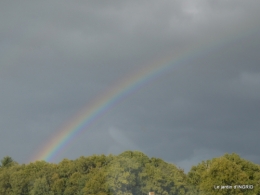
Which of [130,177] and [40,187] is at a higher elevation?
[130,177]

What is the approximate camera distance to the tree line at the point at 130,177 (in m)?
97.8

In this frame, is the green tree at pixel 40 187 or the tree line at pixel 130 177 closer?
the tree line at pixel 130 177

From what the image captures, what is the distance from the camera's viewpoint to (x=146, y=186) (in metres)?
101

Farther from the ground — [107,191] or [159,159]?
[159,159]

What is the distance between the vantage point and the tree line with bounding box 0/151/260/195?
97812 millimetres

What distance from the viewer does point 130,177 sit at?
329 feet

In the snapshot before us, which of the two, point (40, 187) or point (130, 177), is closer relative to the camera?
point (130, 177)

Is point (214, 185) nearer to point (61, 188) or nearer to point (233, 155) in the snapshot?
point (233, 155)

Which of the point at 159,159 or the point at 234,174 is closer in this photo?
the point at 234,174

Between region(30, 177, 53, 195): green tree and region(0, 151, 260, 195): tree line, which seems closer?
region(0, 151, 260, 195): tree line

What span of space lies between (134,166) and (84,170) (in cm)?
1250

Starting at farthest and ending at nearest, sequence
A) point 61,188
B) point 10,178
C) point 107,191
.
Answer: point 10,178 → point 61,188 → point 107,191

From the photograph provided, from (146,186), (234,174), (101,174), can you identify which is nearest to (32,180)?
(101,174)

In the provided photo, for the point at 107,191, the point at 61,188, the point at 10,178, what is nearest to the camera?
the point at 107,191
